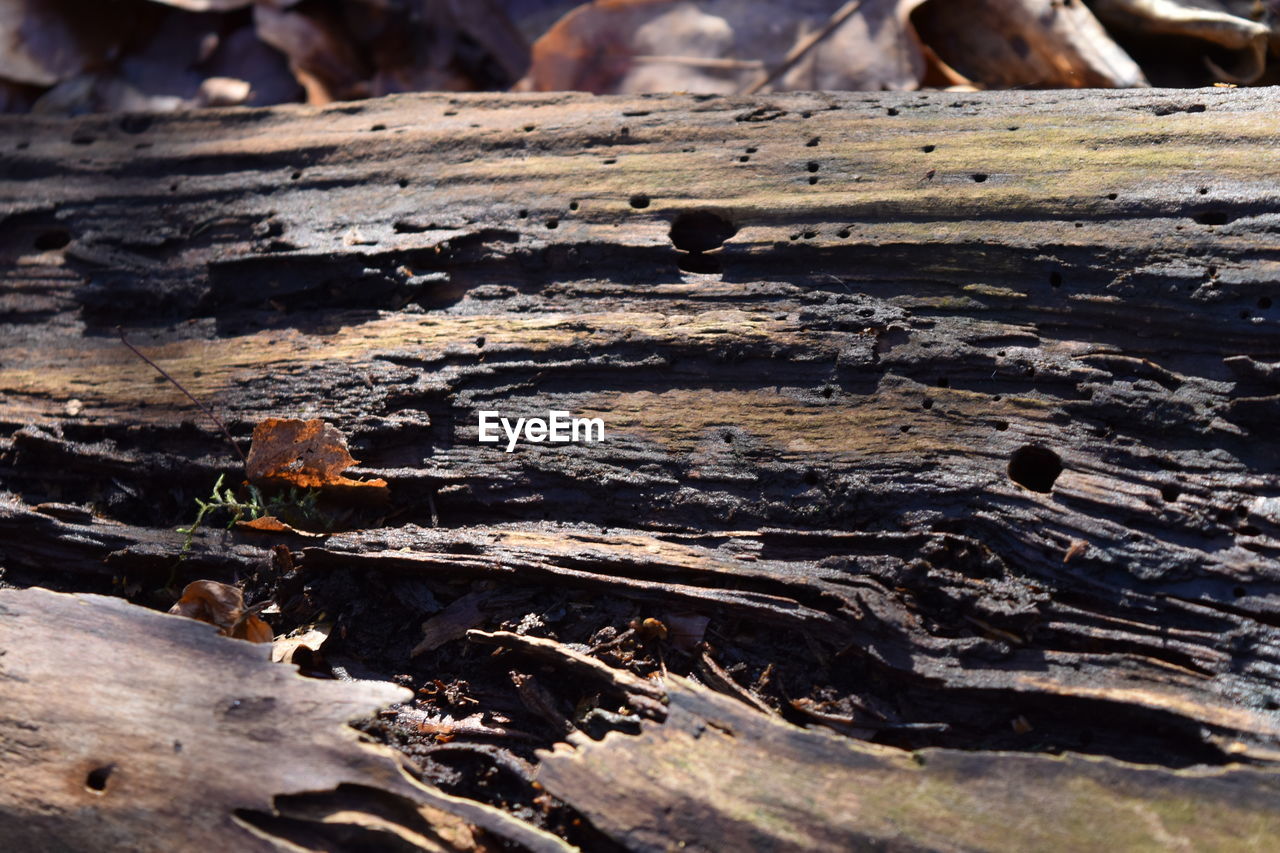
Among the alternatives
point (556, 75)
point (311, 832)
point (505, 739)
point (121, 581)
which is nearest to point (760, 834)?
point (505, 739)

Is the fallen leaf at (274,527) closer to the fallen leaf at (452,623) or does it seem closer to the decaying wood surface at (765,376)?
the decaying wood surface at (765,376)

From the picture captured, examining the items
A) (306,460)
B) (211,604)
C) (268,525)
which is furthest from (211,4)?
(211,604)

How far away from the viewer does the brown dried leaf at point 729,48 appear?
359 cm

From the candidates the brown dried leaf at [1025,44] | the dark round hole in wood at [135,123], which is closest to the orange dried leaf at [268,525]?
the dark round hole in wood at [135,123]

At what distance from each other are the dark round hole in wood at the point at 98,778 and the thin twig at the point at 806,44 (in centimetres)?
310

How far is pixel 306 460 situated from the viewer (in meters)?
2.38

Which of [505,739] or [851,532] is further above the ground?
[851,532]

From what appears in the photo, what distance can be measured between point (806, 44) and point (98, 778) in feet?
11.1

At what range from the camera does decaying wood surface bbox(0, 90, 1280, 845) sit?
1.96 m

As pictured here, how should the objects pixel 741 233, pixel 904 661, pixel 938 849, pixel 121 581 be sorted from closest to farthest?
1. pixel 938 849
2. pixel 904 661
3. pixel 121 581
4. pixel 741 233

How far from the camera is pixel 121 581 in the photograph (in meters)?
2.37

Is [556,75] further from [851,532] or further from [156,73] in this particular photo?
[851,532]

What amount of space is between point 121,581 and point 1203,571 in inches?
101

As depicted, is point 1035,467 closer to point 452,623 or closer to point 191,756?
point 452,623
